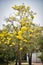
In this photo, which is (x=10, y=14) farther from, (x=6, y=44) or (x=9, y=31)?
(x=6, y=44)

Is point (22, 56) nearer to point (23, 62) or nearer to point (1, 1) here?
point (23, 62)

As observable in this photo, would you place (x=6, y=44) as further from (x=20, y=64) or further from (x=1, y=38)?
(x=20, y=64)

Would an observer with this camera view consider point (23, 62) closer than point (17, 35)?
No

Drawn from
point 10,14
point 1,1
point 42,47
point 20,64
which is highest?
point 1,1

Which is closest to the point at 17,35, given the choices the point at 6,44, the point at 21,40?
the point at 21,40

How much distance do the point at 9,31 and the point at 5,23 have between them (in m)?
0.16

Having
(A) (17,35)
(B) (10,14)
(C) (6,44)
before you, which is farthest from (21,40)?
(B) (10,14)

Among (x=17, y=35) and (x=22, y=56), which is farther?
(x=22, y=56)

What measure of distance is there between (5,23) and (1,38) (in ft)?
0.81

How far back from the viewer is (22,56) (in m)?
2.99

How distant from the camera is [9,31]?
2.84 m

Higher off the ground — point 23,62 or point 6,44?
point 6,44

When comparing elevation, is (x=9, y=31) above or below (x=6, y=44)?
above

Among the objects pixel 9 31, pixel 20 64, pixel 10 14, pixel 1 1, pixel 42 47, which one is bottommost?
pixel 20 64
